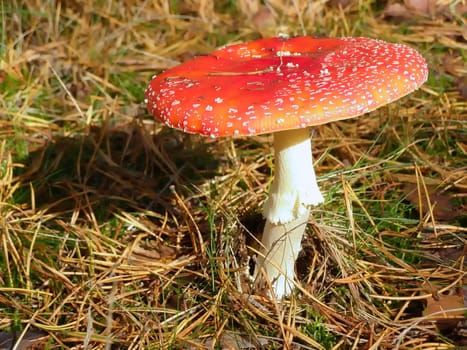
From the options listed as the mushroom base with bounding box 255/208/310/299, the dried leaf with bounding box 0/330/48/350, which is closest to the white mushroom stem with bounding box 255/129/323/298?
Result: the mushroom base with bounding box 255/208/310/299

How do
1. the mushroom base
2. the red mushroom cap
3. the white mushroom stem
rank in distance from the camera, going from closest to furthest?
the red mushroom cap → the white mushroom stem → the mushroom base

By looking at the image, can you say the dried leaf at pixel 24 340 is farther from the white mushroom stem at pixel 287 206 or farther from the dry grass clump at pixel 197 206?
the white mushroom stem at pixel 287 206

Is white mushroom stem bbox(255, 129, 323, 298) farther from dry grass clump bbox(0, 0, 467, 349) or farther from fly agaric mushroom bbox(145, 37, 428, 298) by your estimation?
dry grass clump bbox(0, 0, 467, 349)

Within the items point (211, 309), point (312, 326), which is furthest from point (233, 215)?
point (312, 326)

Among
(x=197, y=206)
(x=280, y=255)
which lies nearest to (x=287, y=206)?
(x=280, y=255)

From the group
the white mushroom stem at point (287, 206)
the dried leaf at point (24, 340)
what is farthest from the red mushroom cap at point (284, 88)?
the dried leaf at point (24, 340)

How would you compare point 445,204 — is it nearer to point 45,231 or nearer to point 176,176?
point 176,176

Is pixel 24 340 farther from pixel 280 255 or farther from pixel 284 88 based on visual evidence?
pixel 284 88
